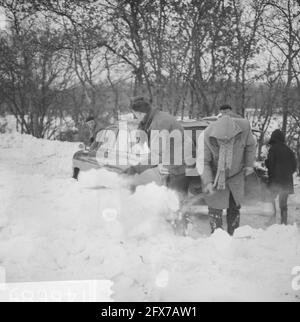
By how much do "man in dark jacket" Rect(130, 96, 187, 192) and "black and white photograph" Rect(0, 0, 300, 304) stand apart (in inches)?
0.6

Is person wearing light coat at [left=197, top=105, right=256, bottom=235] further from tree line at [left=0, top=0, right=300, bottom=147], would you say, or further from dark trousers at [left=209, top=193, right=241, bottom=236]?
tree line at [left=0, top=0, right=300, bottom=147]

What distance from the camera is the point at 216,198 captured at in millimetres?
4785

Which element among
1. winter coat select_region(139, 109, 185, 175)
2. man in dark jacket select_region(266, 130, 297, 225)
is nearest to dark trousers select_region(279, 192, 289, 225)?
man in dark jacket select_region(266, 130, 297, 225)

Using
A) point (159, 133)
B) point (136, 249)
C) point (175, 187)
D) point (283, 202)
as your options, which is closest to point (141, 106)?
point (159, 133)

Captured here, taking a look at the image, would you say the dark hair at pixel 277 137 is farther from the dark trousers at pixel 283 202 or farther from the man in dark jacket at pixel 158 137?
the man in dark jacket at pixel 158 137

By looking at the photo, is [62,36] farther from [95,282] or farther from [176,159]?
[95,282]

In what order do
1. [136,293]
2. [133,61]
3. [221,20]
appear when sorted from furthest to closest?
1. [133,61]
2. [221,20]
3. [136,293]

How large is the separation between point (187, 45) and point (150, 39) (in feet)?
4.05

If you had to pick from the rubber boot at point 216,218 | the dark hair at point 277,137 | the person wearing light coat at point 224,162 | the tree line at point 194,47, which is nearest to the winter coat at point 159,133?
the person wearing light coat at point 224,162

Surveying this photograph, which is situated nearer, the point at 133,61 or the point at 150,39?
the point at 150,39

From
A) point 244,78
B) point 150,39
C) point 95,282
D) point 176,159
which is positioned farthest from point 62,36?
point 95,282

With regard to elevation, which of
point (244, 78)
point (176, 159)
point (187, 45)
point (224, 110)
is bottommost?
point (176, 159)

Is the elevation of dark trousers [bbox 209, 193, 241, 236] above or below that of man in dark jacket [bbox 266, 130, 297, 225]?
below

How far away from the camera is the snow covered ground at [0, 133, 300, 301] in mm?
3291
